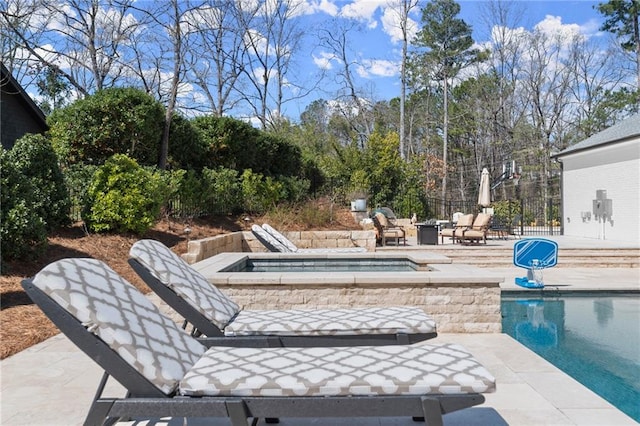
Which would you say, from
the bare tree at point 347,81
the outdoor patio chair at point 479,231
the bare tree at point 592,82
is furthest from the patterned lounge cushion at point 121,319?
the bare tree at point 592,82

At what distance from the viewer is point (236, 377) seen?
194cm

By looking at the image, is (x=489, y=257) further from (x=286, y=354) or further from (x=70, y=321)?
(x=70, y=321)

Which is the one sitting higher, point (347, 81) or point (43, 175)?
point (347, 81)

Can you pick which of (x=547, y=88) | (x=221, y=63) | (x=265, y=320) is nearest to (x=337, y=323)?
(x=265, y=320)

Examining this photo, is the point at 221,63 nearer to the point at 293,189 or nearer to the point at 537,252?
the point at 293,189

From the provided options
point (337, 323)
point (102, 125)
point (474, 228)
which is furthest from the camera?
point (474, 228)

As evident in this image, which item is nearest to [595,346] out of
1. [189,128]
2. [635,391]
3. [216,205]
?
[635,391]

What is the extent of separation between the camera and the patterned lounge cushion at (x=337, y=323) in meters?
2.76

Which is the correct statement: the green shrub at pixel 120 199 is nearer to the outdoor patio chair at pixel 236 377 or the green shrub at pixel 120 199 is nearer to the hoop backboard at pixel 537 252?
the outdoor patio chair at pixel 236 377

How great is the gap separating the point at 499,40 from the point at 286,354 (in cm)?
2863

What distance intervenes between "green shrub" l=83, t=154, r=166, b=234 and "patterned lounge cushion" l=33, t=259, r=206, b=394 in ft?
21.2

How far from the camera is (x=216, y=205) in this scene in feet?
41.7

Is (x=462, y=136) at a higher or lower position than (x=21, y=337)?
higher

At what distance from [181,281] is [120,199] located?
6038 millimetres
